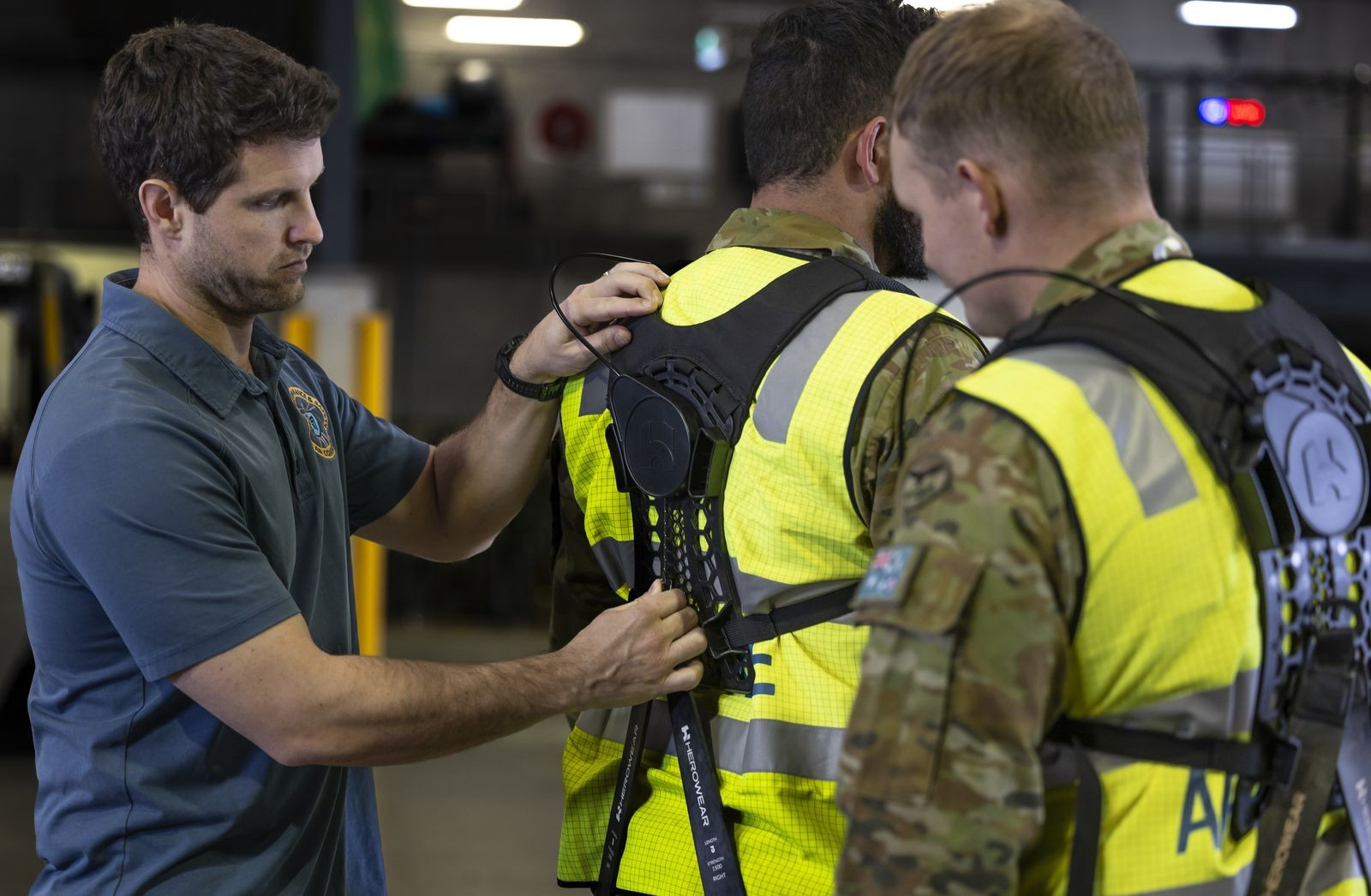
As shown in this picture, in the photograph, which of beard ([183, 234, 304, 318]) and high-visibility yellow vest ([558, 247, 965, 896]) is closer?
high-visibility yellow vest ([558, 247, 965, 896])

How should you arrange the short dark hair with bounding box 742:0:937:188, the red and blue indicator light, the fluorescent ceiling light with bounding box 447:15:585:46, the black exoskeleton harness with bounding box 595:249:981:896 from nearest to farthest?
1. the black exoskeleton harness with bounding box 595:249:981:896
2. the short dark hair with bounding box 742:0:937:188
3. the red and blue indicator light
4. the fluorescent ceiling light with bounding box 447:15:585:46

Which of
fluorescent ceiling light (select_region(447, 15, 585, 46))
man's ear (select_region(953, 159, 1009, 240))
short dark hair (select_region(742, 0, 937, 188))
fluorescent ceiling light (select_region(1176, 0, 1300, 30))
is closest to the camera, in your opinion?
man's ear (select_region(953, 159, 1009, 240))

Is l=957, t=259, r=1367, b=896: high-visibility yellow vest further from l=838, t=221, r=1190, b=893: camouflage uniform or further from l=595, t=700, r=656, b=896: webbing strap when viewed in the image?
l=595, t=700, r=656, b=896: webbing strap

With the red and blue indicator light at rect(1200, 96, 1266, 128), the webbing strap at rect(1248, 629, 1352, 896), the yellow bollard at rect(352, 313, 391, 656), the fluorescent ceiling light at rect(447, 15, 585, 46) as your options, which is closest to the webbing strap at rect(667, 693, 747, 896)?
the webbing strap at rect(1248, 629, 1352, 896)

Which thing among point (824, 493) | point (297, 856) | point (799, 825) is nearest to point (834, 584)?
point (824, 493)

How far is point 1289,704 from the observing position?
1.20 m

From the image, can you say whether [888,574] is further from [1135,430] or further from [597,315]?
[597,315]

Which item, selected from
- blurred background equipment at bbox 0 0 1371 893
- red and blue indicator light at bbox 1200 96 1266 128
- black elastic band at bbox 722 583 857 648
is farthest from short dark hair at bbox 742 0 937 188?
red and blue indicator light at bbox 1200 96 1266 128

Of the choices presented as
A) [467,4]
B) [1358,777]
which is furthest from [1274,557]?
[467,4]

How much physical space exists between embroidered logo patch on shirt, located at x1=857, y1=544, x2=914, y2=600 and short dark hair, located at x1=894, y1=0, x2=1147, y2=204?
1.15 ft

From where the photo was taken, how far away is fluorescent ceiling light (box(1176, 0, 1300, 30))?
17.9m

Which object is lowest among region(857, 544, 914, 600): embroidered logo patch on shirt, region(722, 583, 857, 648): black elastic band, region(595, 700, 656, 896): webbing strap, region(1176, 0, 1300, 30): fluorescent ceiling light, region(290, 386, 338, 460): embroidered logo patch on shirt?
region(595, 700, 656, 896): webbing strap

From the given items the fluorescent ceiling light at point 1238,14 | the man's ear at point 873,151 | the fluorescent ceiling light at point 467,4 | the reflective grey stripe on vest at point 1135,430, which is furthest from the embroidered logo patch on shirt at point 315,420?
the fluorescent ceiling light at point 1238,14

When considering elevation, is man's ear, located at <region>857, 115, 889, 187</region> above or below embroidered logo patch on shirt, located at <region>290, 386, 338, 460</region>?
above
